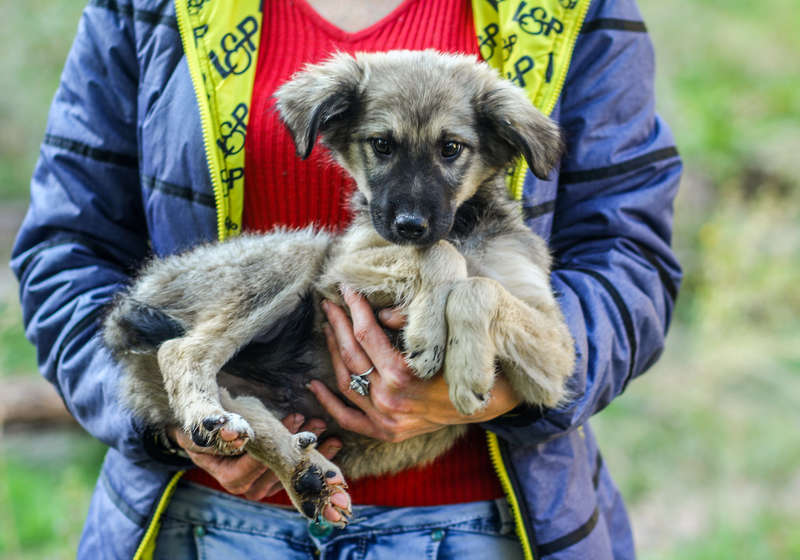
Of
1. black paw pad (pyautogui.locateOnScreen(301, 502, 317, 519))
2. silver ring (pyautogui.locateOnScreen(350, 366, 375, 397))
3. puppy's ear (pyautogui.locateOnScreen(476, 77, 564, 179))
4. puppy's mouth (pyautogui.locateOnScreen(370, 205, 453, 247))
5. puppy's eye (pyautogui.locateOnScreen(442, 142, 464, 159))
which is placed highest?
puppy's ear (pyautogui.locateOnScreen(476, 77, 564, 179))

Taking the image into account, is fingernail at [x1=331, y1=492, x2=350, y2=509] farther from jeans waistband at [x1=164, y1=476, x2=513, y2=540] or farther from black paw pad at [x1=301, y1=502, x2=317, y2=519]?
jeans waistband at [x1=164, y1=476, x2=513, y2=540]

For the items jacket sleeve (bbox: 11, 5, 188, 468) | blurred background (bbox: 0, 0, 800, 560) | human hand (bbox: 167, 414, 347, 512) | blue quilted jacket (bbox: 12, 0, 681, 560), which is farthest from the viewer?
blurred background (bbox: 0, 0, 800, 560)

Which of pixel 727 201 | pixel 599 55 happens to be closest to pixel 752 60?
pixel 727 201

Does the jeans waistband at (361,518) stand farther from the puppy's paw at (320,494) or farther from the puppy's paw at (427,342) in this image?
the puppy's paw at (427,342)

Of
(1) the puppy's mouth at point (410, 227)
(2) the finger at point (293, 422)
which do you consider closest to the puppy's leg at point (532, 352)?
(1) the puppy's mouth at point (410, 227)

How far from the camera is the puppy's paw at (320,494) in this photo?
83.3 inches

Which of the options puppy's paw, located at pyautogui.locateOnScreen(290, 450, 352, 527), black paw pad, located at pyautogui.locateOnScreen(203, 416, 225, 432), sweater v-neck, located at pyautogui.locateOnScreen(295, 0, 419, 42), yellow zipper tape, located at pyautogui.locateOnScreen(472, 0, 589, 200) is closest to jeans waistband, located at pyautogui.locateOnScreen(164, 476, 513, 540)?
puppy's paw, located at pyautogui.locateOnScreen(290, 450, 352, 527)

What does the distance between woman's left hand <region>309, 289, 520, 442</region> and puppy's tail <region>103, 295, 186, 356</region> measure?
19.4 inches

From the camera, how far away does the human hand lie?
219 centimetres

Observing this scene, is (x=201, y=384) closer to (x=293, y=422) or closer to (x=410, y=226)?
(x=293, y=422)

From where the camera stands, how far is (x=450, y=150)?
96.9 inches

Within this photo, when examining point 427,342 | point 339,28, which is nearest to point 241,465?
point 427,342

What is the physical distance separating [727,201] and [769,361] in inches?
77.1

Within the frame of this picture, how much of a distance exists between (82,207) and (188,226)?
1.11 feet
